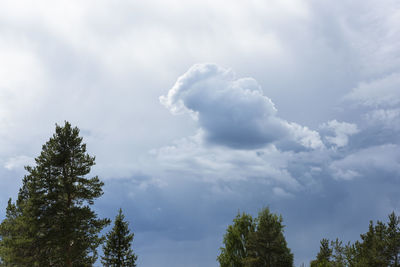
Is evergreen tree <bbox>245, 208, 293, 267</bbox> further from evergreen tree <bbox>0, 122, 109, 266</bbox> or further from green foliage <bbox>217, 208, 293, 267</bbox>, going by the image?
evergreen tree <bbox>0, 122, 109, 266</bbox>

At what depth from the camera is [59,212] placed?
1375 inches

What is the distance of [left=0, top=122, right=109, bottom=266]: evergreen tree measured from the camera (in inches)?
1356

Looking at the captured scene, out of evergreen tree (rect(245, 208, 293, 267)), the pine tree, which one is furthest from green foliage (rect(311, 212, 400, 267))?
the pine tree

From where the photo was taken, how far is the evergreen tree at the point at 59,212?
34.4m

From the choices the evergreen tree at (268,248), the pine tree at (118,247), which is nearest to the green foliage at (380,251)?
the evergreen tree at (268,248)

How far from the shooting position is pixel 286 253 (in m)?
52.2

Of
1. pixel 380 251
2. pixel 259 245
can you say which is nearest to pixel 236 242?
pixel 259 245

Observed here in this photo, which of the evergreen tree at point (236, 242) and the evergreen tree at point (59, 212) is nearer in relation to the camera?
the evergreen tree at point (59, 212)

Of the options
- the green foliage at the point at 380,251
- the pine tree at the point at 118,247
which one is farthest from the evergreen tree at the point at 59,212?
the green foliage at the point at 380,251

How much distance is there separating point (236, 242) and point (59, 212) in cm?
3063

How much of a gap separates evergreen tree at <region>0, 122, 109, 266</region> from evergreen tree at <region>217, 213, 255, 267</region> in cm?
2587

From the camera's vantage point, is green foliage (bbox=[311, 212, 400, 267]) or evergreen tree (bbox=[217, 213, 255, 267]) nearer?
green foliage (bbox=[311, 212, 400, 267])

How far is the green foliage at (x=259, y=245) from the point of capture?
51.3 m

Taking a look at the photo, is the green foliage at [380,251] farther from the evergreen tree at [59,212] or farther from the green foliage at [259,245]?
the evergreen tree at [59,212]
